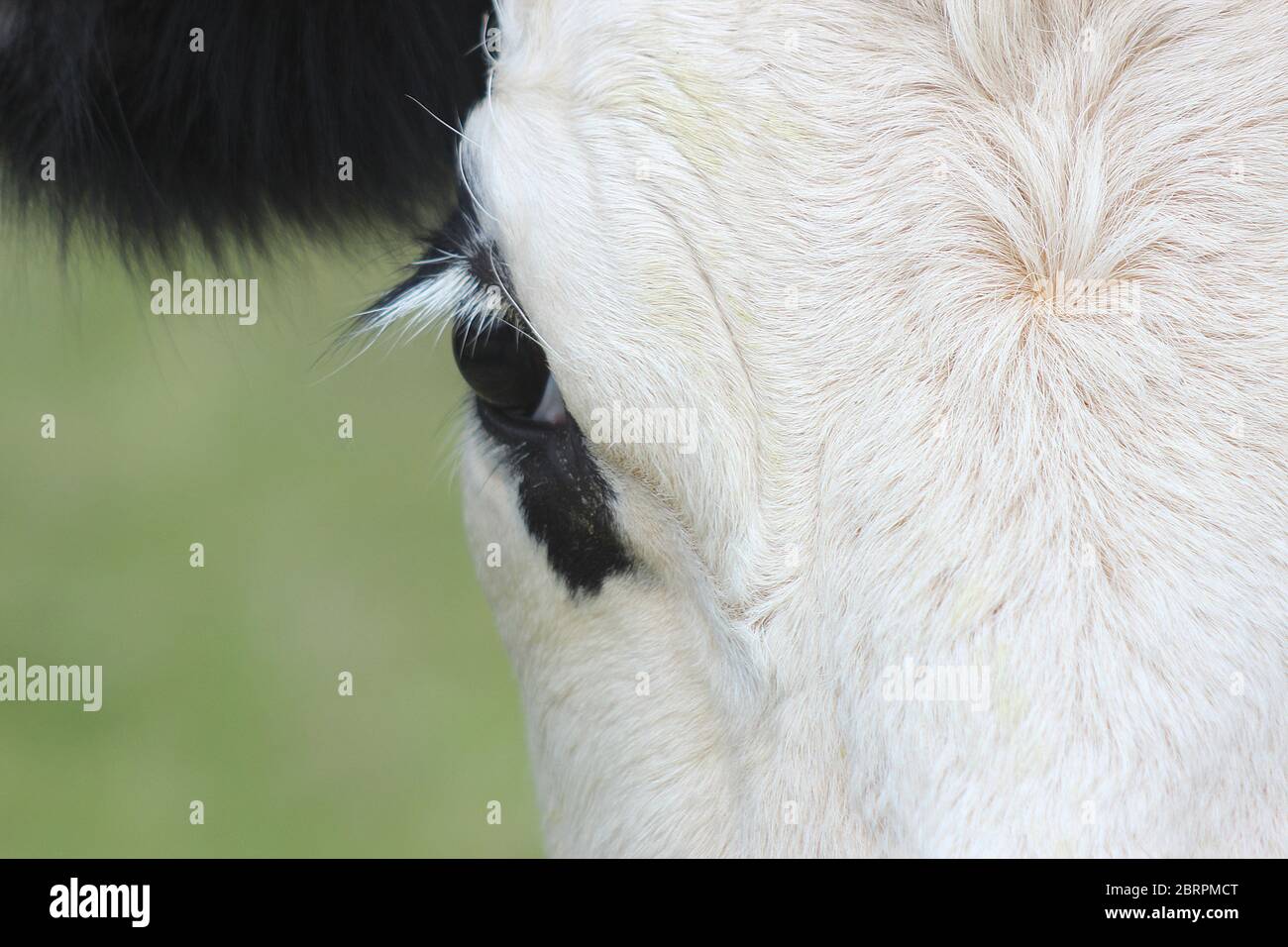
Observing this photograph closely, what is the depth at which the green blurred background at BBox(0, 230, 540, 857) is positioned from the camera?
15.3ft

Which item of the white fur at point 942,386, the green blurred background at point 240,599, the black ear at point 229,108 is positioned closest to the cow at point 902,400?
the white fur at point 942,386

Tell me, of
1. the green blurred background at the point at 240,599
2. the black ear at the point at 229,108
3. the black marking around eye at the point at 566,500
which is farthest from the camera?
the green blurred background at the point at 240,599

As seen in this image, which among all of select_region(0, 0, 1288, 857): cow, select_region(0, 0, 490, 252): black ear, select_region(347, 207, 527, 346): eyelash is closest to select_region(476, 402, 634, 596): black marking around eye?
select_region(0, 0, 1288, 857): cow

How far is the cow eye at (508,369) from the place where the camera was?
1512 mm

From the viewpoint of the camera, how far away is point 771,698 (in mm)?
1292

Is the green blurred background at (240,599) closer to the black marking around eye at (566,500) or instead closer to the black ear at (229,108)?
the black ear at (229,108)

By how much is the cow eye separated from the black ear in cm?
47

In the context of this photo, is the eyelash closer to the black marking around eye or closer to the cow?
the cow

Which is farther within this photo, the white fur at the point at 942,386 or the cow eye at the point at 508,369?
the cow eye at the point at 508,369

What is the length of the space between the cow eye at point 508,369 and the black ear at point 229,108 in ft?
1.54

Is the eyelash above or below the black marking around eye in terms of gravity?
above

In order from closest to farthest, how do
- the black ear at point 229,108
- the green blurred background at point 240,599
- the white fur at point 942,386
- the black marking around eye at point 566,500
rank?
the white fur at point 942,386 → the black marking around eye at point 566,500 → the black ear at point 229,108 → the green blurred background at point 240,599
